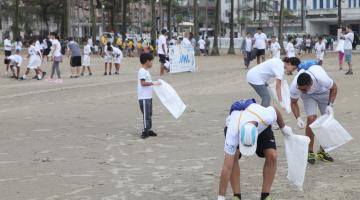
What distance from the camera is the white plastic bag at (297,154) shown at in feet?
21.4

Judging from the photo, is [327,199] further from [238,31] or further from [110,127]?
[238,31]

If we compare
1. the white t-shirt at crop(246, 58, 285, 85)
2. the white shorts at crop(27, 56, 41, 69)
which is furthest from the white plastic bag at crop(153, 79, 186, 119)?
the white shorts at crop(27, 56, 41, 69)

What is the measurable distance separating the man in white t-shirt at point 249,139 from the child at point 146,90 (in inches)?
191

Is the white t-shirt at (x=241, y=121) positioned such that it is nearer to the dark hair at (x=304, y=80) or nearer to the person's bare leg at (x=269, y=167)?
the person's bare leg at (x=269, y=167)

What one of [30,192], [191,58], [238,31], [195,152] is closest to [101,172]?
[30,192]

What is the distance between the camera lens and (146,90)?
1130 cm

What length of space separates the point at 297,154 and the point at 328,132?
1.89m

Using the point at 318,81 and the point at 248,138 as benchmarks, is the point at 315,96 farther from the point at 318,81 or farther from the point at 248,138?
the point at 248,138

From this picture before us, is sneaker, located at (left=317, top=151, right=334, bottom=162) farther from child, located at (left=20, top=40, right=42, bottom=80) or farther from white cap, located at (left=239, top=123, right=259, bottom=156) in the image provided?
child, located at (left=20, top=40, right=42, bottom=80)

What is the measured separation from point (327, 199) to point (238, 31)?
10530 cm

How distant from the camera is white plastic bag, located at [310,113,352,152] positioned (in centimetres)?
827

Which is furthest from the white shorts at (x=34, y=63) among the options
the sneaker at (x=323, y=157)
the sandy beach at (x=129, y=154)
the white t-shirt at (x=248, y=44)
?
the sneaker at (x=323, y=157)

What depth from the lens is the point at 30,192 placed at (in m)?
7.28

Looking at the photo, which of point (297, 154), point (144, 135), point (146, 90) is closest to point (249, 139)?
point (297, 154)
